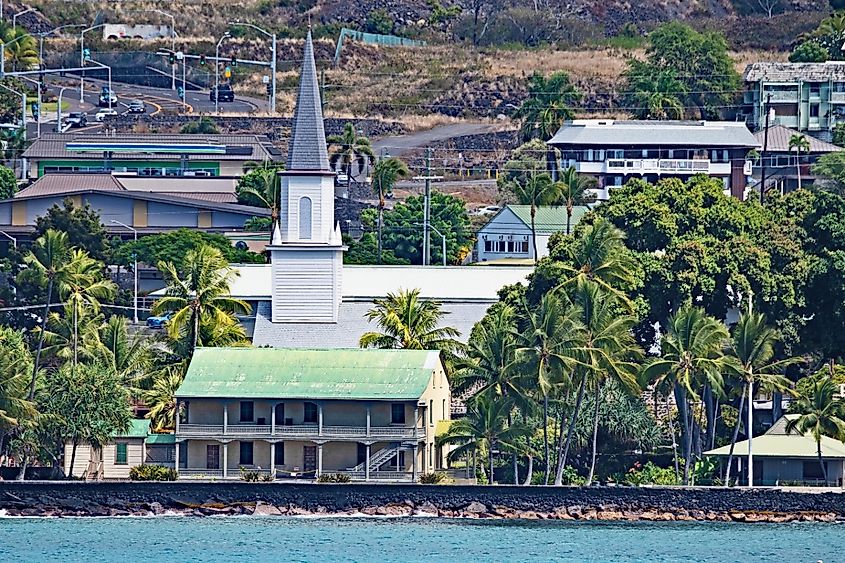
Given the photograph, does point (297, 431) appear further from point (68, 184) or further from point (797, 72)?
point (797, 72)

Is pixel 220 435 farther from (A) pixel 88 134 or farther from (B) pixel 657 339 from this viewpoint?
(A) pixel 88 134

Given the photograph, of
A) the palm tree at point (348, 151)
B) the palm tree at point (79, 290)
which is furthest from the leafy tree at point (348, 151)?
the palm tree at point (79, 290)

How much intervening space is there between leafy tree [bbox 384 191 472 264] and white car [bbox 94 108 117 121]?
118 ft

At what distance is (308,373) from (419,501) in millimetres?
7408

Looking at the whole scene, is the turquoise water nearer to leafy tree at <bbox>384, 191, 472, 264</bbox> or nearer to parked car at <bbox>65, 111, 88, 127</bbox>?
leafy tree at <bbox>384, 191, 472, 264</bbox>

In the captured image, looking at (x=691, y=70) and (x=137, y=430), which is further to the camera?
(x=691, y=70)

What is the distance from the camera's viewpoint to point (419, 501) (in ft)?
281

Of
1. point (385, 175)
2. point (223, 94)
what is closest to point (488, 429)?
point (385, 175)

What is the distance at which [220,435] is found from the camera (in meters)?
88.7

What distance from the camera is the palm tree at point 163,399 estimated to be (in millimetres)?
91500

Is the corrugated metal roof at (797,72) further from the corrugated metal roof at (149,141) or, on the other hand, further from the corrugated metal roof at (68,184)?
the corrugated metal roof at (68,184)

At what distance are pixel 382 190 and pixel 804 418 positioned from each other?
4850 centimetres

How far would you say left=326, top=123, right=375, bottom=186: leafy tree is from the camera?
14560cm

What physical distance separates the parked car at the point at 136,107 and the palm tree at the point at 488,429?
281ft
